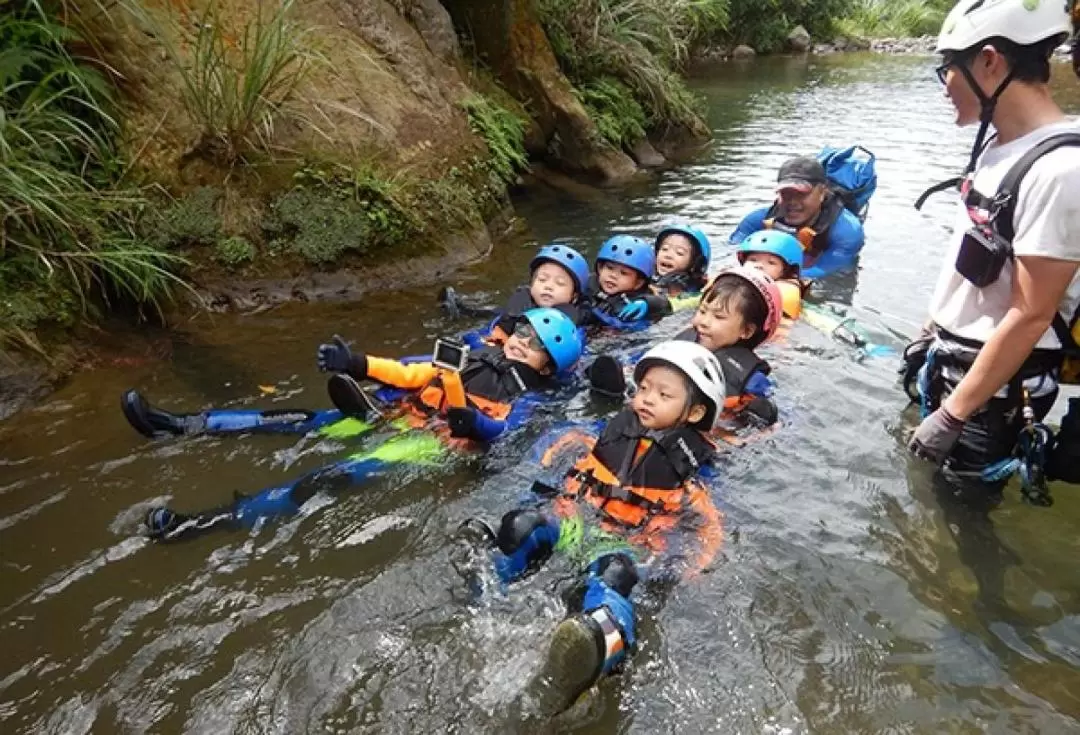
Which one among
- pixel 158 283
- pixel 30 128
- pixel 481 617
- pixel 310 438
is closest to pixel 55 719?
pixel 481 617

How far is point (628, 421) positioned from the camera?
4262 mm

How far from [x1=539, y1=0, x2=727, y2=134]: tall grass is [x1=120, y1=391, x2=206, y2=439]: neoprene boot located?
27.7 feet

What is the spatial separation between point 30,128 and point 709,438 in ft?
16.3

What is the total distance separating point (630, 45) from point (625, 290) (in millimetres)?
7154

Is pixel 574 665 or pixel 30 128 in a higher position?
pixel 30 128

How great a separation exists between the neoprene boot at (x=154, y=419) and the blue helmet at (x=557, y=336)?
2.14 m

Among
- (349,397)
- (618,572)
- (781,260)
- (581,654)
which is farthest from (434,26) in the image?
(581,654)

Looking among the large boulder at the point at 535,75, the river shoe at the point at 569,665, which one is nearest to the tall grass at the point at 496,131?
the large boulder at the point at 535,75

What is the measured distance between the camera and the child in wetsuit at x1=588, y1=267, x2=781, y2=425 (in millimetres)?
5078

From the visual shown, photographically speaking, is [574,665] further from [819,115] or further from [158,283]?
[819,115]

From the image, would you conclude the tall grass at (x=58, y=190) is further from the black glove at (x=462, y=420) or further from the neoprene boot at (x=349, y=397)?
the black glove at (x=462, y=420)

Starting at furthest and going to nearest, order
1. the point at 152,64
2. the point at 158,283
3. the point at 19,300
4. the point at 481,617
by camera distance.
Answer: the point at 152,64
the point at 158,283
the point at 19,300
the point at 481,617

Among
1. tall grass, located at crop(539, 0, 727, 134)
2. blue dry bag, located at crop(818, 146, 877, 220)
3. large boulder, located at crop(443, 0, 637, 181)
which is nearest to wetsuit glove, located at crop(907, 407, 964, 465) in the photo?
blue dry bag, located at crop(818, 146, 877, 220)

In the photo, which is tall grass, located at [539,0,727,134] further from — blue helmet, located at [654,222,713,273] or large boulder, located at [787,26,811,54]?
large boulder, located at [787,26,811,54]
